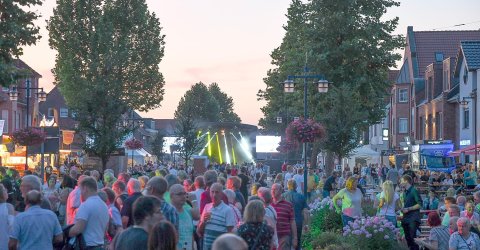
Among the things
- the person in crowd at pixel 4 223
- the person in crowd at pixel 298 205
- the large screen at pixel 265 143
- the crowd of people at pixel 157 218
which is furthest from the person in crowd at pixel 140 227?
the large screen at pixel 265 143

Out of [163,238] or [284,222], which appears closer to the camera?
[163,238]

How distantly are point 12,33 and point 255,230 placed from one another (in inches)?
572

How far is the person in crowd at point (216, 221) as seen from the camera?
43.7 feet

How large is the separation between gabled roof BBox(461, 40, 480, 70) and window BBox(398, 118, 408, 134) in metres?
23.9

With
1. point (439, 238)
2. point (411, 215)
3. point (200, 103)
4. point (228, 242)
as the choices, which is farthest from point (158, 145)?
point (228, 242)

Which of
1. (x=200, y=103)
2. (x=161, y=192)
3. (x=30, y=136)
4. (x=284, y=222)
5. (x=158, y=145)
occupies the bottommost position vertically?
(x=284, y=222)

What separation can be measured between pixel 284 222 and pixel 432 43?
67884mm

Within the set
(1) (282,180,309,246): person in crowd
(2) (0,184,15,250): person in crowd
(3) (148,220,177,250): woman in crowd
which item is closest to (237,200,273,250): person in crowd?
(2) (0,184,15,250): person in crowd

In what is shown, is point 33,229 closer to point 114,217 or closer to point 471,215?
point 114,217

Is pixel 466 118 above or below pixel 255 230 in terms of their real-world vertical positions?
above

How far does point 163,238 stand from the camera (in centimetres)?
767

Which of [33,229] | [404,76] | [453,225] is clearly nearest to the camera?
[33,229]

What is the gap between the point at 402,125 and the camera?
82438 millimetres

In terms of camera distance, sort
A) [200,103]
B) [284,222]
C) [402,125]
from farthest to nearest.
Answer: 1. [200,103]
2. [402,125]
3. [284,222]
